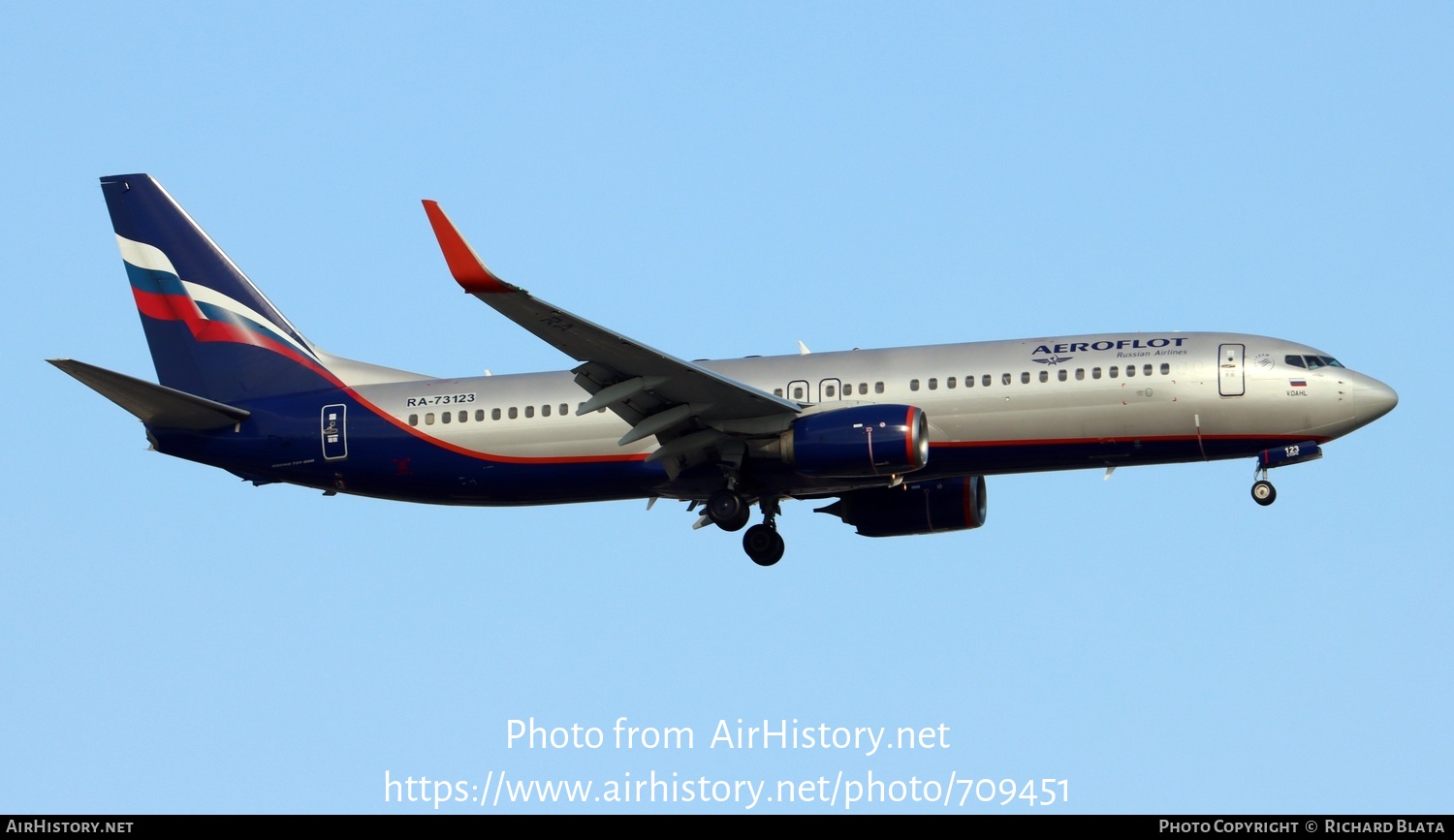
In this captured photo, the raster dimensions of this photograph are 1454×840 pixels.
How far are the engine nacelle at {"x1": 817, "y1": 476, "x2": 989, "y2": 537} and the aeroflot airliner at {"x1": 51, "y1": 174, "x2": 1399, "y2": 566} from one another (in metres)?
0.05

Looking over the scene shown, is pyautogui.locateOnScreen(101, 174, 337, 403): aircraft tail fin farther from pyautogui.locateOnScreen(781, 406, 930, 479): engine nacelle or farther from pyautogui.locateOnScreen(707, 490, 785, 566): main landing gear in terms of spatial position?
pyautogui.locateOnScreen(781, 406, 930, 479): engine nacelle

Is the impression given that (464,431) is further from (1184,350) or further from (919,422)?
(1184,350)

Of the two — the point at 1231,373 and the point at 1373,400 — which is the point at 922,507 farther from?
the point at 1373,400

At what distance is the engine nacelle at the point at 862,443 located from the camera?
136 ft

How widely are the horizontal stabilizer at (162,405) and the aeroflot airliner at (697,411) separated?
0.23 ft

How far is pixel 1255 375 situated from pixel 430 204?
1864 cm

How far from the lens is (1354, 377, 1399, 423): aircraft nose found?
42062 mm

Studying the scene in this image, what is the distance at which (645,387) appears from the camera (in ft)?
138

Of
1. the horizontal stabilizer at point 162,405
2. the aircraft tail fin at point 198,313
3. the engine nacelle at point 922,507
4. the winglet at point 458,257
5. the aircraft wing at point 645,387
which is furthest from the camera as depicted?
the aircraft tail fin at point 198,313

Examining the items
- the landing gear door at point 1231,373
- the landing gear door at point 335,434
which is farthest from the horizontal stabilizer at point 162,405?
the landing gear door at point 1231,373

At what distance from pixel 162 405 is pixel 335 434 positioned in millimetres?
4208

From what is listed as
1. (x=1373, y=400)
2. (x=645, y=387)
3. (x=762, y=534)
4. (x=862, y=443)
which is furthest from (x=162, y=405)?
(x=1373, y=400)

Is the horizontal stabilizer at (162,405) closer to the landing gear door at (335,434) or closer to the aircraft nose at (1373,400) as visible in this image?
the landing gear door at (335,434)
